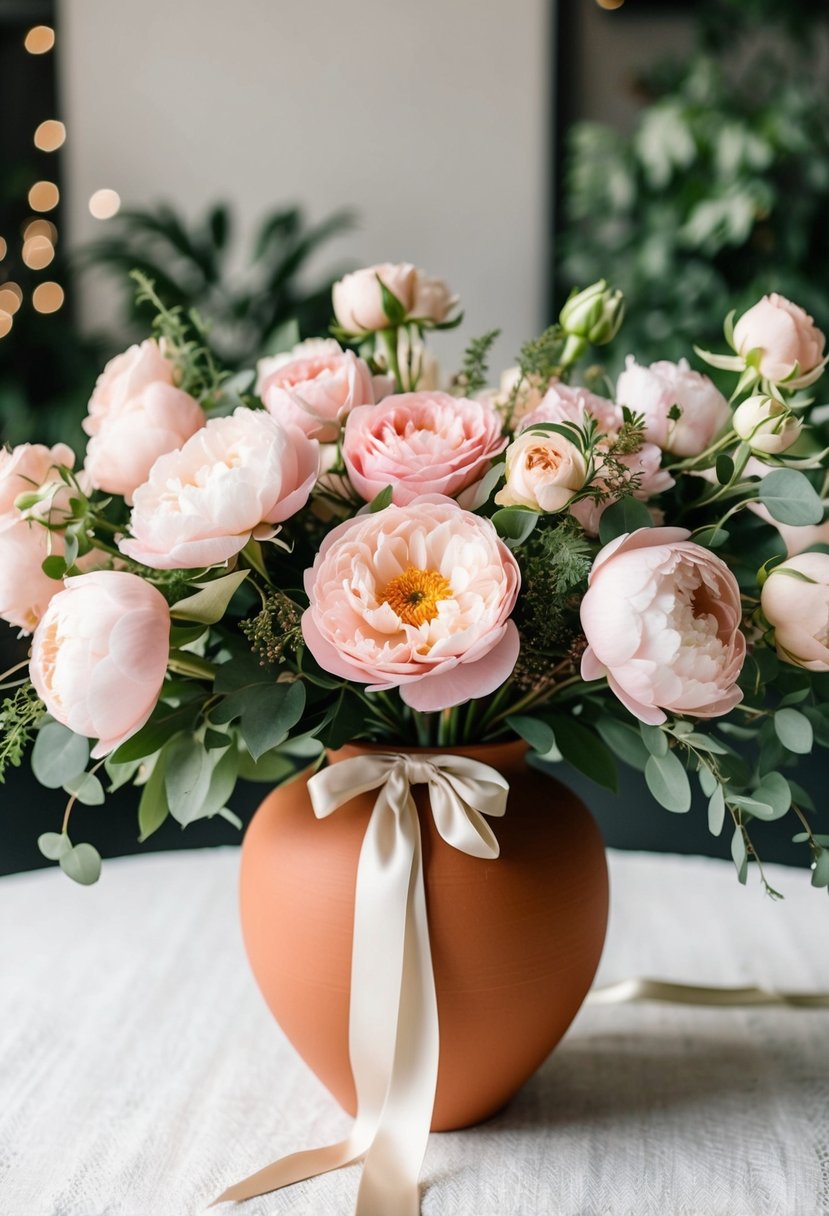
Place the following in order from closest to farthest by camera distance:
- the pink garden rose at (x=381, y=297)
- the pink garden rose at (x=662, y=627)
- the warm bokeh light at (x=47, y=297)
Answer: the pink garden rose at (x=662, y=627) → the pink garden rose at (x=381, y=297) → the warm bokeh light at (x=47, y=297)

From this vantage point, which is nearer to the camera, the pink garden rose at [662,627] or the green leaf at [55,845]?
the pink garden rose at [662,627]

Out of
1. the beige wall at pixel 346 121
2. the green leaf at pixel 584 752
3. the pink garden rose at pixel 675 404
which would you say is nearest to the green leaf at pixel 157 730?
the green leaf at pixel 584 752

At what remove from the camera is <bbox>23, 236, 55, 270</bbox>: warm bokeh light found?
2.93m

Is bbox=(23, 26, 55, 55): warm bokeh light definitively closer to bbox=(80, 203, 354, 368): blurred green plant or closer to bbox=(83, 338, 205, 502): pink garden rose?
bbox=(80, 203, 354, 368): blurred green plant

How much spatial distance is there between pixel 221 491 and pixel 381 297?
244 millimetres

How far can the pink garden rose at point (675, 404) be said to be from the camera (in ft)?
2.26

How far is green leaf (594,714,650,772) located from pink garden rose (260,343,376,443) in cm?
24

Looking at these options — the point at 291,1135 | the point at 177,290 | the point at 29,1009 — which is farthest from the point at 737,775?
the point at 177,290

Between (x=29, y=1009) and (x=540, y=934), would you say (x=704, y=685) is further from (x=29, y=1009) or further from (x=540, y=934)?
(x=29, y=1009)

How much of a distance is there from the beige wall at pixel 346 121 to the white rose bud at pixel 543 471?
2.39 meters

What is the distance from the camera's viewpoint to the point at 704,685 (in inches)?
22.2

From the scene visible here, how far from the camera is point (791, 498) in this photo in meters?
0.64

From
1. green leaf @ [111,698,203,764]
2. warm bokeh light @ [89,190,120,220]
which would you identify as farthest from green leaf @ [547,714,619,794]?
warm bokeh light @ [89,190,120,220]

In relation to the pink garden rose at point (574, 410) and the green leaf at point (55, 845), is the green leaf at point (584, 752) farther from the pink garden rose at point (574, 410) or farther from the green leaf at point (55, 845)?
the green leaf at point (55, 845)
